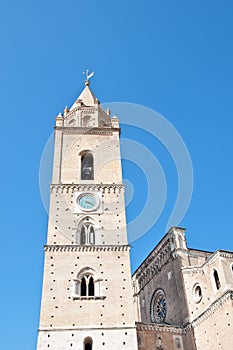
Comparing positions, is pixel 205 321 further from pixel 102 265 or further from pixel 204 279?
pixel 102 265

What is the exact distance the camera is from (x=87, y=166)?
27.6 m

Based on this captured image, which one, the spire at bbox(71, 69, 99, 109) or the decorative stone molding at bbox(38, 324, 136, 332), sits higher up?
the spire at bbox(71, 69, 99, 109)

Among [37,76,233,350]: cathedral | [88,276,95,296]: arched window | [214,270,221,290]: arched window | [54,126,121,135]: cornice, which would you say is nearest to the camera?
[37,76,233,350]: cathedral

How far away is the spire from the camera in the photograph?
105ft

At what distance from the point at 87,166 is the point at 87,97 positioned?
7.81m

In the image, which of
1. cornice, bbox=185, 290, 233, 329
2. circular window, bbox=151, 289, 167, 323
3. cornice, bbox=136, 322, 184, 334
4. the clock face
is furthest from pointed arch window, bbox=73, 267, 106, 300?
circular window, bbox=151, 289, 167, 323

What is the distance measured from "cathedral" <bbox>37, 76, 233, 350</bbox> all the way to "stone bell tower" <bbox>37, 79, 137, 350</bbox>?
0.05m

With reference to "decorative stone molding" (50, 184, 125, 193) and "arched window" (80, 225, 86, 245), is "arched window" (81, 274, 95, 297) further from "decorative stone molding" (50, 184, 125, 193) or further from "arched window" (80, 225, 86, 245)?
"decorative stone molding" (50, 184, 125, 193)

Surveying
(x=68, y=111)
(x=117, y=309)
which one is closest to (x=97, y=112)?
(x=68, y=111)

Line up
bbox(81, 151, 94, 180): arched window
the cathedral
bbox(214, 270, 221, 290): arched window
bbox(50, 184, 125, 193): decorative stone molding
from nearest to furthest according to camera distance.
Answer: the cathedral
bbox(214, 270, 221, 290): arched window
bbox(50, 184, 125, 193): decorative stone molding
bbox(81, 151, 94, 180): arched window

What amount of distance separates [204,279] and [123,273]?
5.38 metres

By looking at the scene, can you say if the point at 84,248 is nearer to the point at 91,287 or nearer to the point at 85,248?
the point at 85,248

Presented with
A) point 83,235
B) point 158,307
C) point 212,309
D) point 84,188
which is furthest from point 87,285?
point 158,307

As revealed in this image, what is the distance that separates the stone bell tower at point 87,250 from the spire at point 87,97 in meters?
2.93
